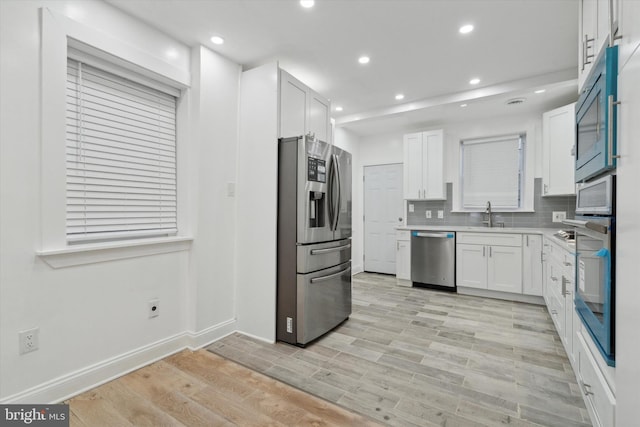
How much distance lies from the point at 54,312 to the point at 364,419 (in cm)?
205

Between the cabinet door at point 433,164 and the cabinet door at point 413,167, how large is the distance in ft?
0.26

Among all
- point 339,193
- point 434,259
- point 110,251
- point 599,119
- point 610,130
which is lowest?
Answer: point 434,259

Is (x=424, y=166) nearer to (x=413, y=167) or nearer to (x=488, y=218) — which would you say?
(x=413, y=167)

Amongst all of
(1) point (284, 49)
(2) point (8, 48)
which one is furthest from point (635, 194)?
(2) point (8, 48)

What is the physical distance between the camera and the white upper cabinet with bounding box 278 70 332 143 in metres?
2.91

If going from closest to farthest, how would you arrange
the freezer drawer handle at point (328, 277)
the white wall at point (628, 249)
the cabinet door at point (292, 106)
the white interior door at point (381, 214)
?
the white wall at point (628, 249) → the freezer drawer handle at point (328, 277) → the cabinet door at point (292, 106) → the white interior door at point (381, 214)

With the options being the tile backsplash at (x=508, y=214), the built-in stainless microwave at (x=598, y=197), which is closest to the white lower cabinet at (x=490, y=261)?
the tile backsplash at (x=508, y=214)

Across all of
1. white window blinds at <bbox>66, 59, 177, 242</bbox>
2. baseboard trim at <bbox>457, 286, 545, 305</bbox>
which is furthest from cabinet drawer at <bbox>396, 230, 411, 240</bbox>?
white window blinds at <bbox>66, 59, 177, 242</bbox>

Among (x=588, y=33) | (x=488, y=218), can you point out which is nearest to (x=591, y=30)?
(x=588, y=33)

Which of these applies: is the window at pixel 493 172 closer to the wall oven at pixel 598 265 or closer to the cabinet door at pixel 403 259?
the cabinet door at pixel 403 259

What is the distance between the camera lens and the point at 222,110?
2.87 meters

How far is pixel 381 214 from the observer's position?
5754mm

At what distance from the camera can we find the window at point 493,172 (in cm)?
455

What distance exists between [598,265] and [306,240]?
194 cm
